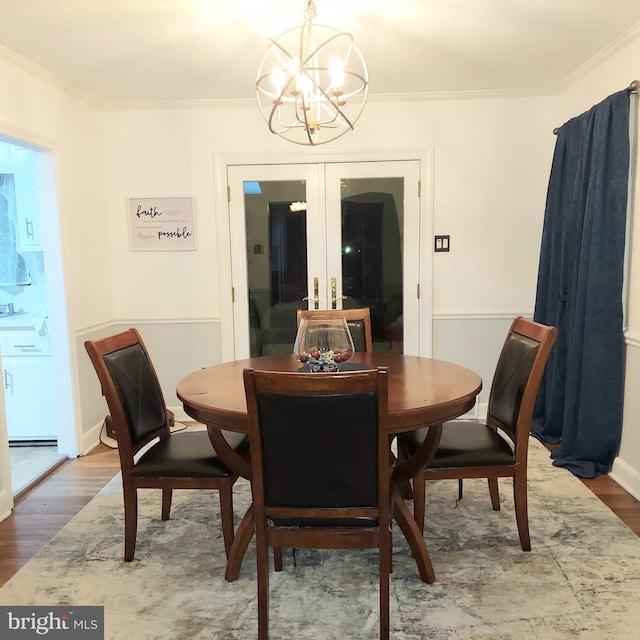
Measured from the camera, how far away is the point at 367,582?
1998 mm

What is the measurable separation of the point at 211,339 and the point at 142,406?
1761mm

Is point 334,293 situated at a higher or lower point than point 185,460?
higher

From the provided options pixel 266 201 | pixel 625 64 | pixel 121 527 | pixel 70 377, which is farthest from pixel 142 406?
pixel 625 64

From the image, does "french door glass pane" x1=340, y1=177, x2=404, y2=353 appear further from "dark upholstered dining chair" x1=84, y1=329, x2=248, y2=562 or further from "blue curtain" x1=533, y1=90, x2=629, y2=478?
"dark upholstered dining chair" x1=84, y1=329, x2=248, y2=562

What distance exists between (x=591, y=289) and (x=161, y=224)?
114 inches

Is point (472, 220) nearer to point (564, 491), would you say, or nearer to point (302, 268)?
point (302, 268)

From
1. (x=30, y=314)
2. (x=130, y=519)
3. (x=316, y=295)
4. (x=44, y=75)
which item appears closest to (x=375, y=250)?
(x=316, y=295)

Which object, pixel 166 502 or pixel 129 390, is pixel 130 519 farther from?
pixel 129 390

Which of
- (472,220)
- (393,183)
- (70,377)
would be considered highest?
(393,183)

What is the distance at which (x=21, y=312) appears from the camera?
396cm

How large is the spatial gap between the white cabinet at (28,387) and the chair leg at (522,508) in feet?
9.57

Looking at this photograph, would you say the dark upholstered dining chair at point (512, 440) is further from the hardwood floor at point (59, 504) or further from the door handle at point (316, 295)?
the door handle at point (316, 295)

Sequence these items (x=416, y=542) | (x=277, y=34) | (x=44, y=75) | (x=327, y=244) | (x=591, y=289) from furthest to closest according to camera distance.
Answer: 1. (x=327, y=244)
2. (x=44, y=75)
3. (x=591, y=289)
4. (x=277, y=34)
5. (x=416, y=542)

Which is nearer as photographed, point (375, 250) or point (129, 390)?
point (129, 390)
